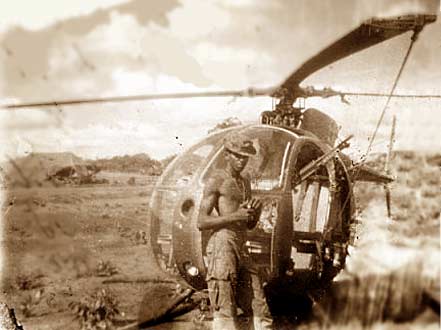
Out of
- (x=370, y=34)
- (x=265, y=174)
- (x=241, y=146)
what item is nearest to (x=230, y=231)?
(x=241, y=146)

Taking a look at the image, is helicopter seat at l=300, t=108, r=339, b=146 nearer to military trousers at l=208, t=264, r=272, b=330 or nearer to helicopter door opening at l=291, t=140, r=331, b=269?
helicopter door opening at l=291, t=140, r=331, b=269

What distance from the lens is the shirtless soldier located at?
4.22 meters

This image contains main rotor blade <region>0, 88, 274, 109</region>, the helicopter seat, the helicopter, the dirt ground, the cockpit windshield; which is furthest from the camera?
the helicopter seat

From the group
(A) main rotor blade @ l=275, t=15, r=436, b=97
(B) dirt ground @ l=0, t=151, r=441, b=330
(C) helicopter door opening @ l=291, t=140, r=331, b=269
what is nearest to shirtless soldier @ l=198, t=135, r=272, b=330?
(C) helicopter door opening @ l=291, t=140, r=331, b=269

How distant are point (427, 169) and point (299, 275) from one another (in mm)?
2814

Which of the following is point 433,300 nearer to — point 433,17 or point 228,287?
point 228,287

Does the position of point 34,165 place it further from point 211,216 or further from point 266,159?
point 266,159

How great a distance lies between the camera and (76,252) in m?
4.88

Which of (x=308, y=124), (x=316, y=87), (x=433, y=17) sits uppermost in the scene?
(x=433, y=17)

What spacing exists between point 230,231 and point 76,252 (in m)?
1.76

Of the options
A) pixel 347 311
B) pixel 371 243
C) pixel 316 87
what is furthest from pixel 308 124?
pixel 347 311

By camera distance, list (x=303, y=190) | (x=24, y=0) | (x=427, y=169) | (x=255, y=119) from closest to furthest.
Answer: (x=24, y=0) → (x=255, y=119) → (x=303, y=190) → (x=427, y=169)

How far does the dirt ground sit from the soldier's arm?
1.02m

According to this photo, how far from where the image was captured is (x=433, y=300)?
441cm
